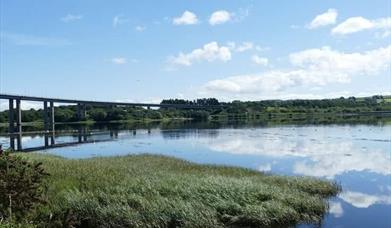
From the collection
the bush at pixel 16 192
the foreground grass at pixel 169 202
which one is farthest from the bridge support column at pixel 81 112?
the bush at pixel 16 192

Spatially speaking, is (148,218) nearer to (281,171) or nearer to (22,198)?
(22,198)

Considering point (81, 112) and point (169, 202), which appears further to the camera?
point (81, 112)

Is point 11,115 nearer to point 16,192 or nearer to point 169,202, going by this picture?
point 169,202

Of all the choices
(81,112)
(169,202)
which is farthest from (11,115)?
(169,202)

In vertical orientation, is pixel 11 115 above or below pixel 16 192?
above

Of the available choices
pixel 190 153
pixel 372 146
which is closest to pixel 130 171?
pixel 190 153

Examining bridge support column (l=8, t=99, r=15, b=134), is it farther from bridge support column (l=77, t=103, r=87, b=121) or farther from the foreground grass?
the foreground grass

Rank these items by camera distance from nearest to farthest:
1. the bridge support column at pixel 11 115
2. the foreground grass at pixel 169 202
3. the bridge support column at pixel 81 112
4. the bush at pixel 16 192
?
the bush at pixel 16 192
the foreground grass at pixel 169 202
the bridge support column at pixel 11 115
the bridge support column at pixel 81 112

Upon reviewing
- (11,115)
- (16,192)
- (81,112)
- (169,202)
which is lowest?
(169,202)

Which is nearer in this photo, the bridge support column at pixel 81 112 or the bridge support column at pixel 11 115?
the bridge support column at pixel 11 115

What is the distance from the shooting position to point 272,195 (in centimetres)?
2158

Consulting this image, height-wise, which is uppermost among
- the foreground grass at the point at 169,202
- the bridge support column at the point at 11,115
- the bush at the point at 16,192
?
the bridge support column at the point at 11,115

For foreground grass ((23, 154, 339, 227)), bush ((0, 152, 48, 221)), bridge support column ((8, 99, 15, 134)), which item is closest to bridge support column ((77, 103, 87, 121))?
bridge support column ((8, 99, 15, 134))

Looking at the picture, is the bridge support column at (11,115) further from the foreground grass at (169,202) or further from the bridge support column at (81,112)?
the foreground grass at (169,202)
